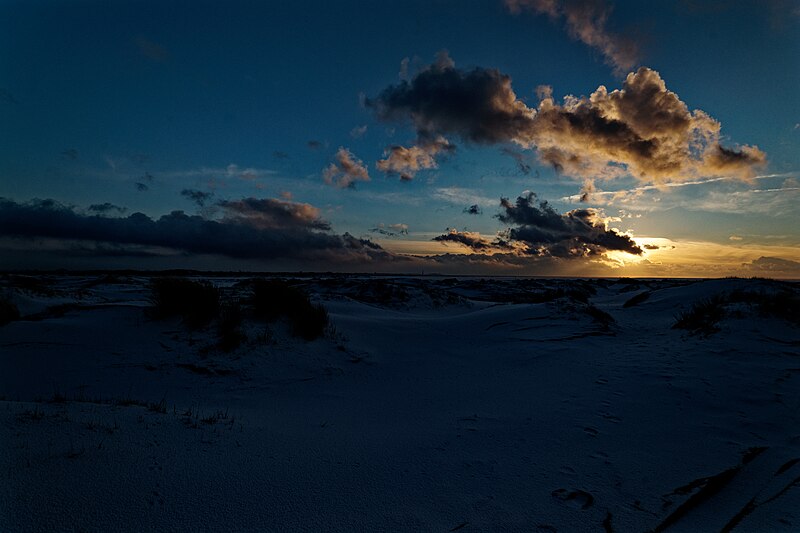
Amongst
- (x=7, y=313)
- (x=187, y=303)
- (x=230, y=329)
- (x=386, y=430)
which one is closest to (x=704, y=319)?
(x=386, y=430)

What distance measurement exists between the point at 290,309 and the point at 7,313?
576 centimetres

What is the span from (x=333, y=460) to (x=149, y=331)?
20.8 feet

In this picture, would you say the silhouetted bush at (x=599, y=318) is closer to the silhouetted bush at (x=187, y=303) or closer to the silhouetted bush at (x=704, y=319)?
the silhouetted bush at (x=704, y=319)

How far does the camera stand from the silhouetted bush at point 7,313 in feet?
25.1

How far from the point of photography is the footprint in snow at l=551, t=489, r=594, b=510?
2.86 meters

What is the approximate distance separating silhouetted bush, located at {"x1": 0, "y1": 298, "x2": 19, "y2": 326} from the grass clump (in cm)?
473

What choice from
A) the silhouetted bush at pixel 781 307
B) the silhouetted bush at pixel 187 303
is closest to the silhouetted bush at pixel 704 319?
the silhouetted bush at pixel 781 307

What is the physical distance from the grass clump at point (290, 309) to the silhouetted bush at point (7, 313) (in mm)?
4729

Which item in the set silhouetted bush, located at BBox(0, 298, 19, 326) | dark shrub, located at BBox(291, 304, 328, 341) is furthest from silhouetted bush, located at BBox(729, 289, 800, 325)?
silhouetted bush, located at BBox(0, 298, 19, 326)

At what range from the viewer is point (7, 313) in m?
7.89

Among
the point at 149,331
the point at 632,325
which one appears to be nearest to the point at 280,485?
the point at 149,331

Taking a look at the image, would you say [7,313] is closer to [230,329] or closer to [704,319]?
[230,329]

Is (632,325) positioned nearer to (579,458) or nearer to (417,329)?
(417,329)

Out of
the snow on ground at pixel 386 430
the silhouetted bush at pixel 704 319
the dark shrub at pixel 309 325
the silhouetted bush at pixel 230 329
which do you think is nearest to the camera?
the snow on ground at pixel 386 430
